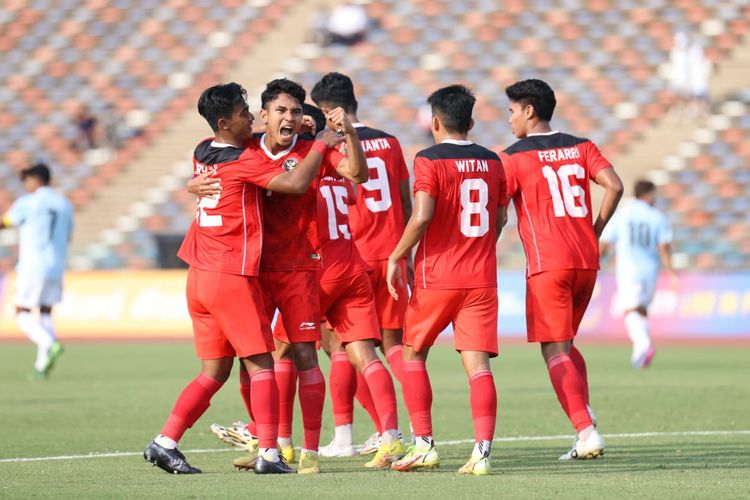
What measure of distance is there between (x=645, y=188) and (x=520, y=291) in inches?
227

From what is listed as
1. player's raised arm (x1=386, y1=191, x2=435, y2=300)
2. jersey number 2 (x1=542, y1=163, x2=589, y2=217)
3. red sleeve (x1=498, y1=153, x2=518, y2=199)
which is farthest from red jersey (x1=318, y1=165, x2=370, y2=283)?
jersey number 2 (x1=542, y1=163, x2=589, y2=217)

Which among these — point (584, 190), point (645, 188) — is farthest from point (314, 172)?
point (645, 188)

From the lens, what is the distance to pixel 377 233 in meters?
10.1

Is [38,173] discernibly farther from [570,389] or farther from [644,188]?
[570,389]

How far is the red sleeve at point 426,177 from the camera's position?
8398mm

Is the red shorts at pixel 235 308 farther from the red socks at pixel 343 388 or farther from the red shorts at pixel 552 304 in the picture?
the red shorts at pixel 552 304

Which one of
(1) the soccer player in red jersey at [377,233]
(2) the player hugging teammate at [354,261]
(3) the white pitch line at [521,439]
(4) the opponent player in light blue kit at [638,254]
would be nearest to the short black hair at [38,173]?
(4) the opponent player in light blue kit at [638,254]

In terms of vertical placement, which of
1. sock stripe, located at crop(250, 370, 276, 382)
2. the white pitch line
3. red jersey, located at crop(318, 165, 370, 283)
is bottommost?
the white pitch line

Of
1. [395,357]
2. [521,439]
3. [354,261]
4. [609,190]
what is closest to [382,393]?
[354,261]

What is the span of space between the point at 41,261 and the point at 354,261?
912cm

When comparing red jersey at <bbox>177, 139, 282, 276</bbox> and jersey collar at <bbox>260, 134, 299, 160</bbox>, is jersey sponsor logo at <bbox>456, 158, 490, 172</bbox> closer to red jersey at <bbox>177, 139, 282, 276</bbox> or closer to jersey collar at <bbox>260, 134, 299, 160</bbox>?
jersey collar at <bbox>260, 134, 299, 160</bbox>

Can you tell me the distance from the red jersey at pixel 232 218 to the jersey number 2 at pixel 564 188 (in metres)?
2.06

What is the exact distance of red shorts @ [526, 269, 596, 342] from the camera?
9312mm

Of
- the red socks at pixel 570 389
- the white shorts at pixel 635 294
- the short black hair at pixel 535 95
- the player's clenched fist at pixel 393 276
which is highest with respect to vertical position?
the short black hair at pixel 535 95
